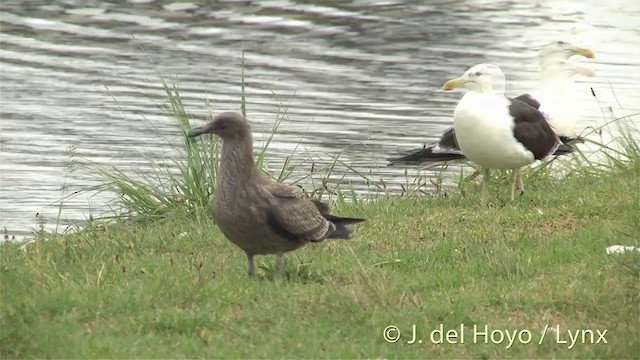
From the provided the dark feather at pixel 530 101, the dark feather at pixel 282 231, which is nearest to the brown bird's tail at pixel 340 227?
the dark feather at pixel 282 231

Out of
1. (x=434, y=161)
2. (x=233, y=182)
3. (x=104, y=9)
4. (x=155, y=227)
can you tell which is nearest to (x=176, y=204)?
(x=155, y=227)

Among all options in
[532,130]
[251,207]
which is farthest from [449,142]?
[251,207]

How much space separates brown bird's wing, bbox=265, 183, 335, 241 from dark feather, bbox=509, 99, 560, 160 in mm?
3303

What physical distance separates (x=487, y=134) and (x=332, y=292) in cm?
382

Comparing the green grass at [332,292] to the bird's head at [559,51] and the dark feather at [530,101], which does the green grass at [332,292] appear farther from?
the bird's head at [559,51]

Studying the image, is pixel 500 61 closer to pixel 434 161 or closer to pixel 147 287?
pixel 434 161

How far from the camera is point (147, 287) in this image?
7730 millimetres

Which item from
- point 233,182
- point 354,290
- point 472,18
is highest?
point 233,182

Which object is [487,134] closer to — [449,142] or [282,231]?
[449,142]

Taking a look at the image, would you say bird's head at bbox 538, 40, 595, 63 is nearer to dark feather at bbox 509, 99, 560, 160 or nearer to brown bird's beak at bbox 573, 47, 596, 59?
brown bird's beak at bbox 573, 47, 596, 59

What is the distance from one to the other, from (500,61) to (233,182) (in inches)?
544

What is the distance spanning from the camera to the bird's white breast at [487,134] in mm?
11047

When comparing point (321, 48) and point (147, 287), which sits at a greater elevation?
point (147, 287)

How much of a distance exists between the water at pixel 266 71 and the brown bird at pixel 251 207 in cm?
413
